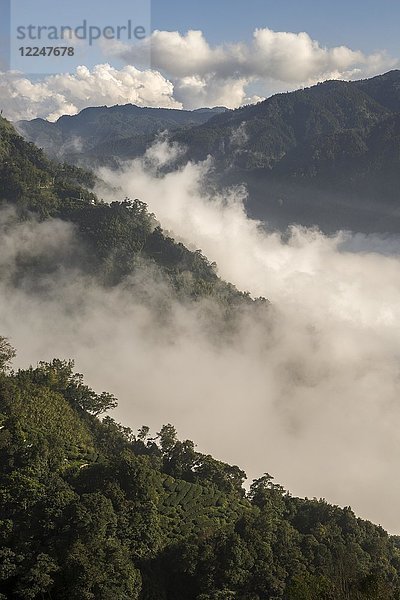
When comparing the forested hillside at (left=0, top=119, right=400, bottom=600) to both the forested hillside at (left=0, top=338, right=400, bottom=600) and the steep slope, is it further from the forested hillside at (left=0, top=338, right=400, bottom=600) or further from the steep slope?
the steep slope

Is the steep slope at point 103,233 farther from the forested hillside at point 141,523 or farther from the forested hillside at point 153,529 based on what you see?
the forested hillside at point 153,529

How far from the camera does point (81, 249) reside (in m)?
86.1

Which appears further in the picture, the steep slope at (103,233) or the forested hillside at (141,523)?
the steep slope at (103,233)

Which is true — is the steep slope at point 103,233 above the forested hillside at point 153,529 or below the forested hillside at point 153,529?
above

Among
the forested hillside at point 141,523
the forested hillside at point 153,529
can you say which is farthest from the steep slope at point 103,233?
the forested hillside at point 153,529

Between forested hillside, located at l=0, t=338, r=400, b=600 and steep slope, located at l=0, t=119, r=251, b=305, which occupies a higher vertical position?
steep slope, located at l=0, t=119, r=251, b=305

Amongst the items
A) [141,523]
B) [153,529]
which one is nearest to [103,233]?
[141,523]

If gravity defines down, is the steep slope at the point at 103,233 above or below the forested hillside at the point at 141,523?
above

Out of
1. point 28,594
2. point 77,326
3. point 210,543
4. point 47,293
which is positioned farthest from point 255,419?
point 28,594

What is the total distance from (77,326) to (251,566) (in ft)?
195

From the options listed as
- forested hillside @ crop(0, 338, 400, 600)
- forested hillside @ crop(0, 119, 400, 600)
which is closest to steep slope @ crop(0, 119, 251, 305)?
forested hillside @ crop(0, 119, 400, 600)

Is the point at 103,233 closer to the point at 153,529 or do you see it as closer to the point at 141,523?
the point at 141,523

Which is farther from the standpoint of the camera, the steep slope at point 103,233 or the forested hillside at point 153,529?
the steep slope at point 103,233

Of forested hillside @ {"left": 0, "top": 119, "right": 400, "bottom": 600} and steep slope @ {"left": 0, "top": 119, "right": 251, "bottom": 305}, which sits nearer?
forested hillside @ {"left": 0, "top": 119, "right": 400, "bottom": 600}
